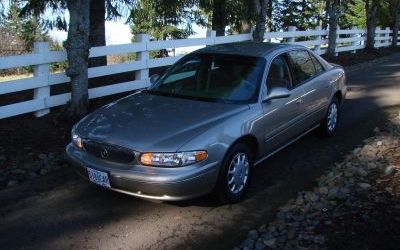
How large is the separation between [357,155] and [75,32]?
459cm

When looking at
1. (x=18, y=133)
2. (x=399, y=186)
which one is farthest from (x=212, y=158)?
(x=18, y=133)

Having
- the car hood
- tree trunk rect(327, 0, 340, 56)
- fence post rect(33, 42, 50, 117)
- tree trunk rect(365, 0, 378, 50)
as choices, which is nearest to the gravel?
the car hood

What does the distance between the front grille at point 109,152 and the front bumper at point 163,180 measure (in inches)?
2.2

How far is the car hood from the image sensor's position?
4.64 metres

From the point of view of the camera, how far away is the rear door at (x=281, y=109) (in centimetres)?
569

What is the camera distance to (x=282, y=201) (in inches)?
209

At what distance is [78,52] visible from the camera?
786cm

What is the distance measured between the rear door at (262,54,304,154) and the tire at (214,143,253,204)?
503 mm

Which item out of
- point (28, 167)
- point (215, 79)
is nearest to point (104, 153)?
point (215, 79)

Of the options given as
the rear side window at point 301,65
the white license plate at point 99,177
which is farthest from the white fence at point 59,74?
Result: the rear side window at point 301,65

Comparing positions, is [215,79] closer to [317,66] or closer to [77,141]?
[77,141]

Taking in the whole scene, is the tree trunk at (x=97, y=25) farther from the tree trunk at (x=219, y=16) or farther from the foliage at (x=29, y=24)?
the tree trunk at (x=219, y=16)

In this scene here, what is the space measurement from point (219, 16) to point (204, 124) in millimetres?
11887

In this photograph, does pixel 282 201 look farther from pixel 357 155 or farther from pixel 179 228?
pixel 357 155
